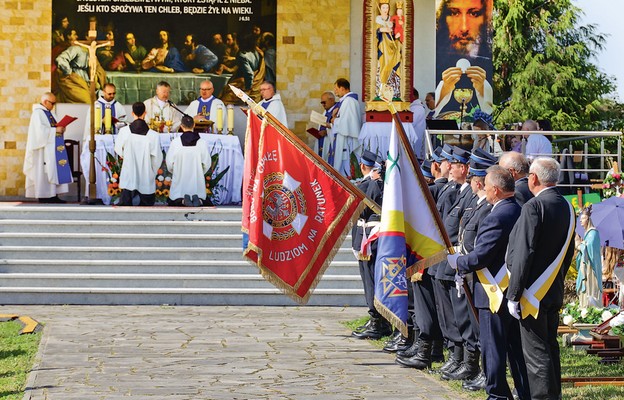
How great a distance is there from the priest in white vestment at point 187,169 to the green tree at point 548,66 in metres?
27.9

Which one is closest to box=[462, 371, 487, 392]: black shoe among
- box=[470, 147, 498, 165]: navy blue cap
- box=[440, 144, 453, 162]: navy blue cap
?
box=[470, 147, 498, 165]: navy blue cap

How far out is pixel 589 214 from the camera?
16.8 metres

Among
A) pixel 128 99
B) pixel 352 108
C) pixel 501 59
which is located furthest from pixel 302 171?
pixel 501 59

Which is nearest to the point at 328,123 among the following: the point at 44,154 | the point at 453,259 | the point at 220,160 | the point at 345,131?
the point at 345,131

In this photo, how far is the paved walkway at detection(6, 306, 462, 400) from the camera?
34.4ft

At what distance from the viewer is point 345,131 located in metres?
22.0

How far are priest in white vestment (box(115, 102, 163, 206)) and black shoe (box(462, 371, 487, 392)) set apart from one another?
1001cm

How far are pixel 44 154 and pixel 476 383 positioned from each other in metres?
12.9

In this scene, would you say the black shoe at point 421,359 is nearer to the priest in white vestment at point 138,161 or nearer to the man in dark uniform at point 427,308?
the man in dark uniform at point 427,308

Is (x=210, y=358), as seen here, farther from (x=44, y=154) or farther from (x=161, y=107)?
(x=161, y=107)

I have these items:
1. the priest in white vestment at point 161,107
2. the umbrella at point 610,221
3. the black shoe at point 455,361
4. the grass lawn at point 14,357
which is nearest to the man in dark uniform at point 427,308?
the black shoe at point 455,361

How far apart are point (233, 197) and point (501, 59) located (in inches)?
1173

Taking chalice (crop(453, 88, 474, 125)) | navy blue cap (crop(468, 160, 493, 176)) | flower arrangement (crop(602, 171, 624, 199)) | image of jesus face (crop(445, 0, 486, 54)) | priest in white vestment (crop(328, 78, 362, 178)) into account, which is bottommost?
flower arrangement (crop(602, 171, 624, 199))

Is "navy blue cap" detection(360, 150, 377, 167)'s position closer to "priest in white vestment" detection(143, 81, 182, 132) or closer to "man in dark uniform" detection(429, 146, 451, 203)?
"man in dark uniform" detection(429, 146, 451, 203)
